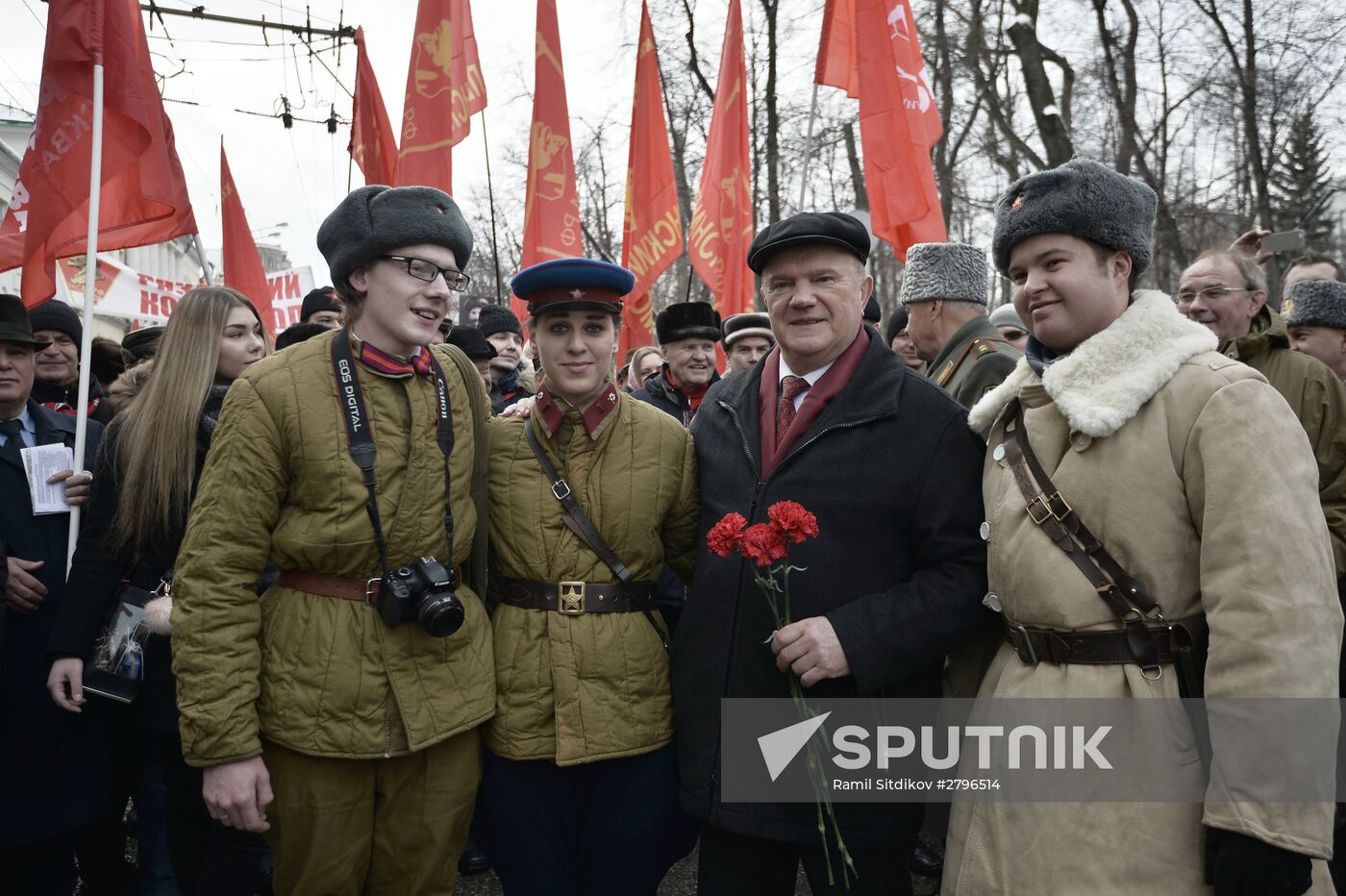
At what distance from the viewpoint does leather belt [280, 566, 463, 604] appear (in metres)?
2.37

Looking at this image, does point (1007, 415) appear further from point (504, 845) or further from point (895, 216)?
point (895, 216)

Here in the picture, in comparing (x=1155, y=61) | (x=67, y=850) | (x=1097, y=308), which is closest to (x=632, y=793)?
(x=1097, y=308)

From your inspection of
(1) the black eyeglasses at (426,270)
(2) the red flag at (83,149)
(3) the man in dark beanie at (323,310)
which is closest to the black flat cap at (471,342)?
(3) the man in dark beanie at (323,310)

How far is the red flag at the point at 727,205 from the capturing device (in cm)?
746

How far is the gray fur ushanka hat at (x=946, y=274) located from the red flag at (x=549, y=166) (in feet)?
11.1

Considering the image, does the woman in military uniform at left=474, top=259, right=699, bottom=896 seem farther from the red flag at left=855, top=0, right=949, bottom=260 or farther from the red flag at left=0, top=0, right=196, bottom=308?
the red flag at left=855, top=0, right=949, bottom=260

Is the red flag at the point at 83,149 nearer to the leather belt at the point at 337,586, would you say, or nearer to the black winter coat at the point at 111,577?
the black winter coat at the point at 111,577

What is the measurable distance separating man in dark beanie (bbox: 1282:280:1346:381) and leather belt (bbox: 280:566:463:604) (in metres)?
4.51

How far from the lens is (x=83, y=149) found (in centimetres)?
398

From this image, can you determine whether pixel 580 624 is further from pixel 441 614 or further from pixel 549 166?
pixel 549 166

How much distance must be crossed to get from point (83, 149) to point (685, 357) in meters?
3.51

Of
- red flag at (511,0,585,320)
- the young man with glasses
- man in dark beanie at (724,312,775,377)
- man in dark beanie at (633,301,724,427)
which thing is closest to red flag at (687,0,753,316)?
man in dark beanie at (724,312,775,377)

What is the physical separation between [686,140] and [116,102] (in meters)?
15.5

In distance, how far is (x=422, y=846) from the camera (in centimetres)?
249
